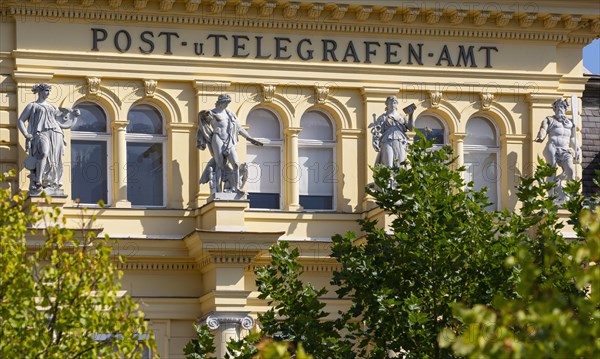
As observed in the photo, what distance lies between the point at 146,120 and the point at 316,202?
3.90 m

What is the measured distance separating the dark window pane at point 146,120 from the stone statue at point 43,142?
207 centimetres

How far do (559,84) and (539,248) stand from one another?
10.1 metres

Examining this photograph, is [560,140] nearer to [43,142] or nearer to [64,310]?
[43,142]

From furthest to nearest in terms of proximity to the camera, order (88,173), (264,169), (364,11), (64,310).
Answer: (264,169)
(364,11)
(88,173)
(64,310)

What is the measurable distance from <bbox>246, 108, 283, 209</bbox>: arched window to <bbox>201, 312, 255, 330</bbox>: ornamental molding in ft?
9.33

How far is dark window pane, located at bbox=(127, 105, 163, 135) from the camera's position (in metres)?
43.5

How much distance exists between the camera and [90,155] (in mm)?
43031

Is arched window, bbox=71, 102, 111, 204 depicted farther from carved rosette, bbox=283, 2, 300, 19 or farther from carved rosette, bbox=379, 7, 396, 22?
carved rosette, bbox=379, 7, 396, 22

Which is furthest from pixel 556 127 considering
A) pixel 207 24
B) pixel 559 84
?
pixel 207 24

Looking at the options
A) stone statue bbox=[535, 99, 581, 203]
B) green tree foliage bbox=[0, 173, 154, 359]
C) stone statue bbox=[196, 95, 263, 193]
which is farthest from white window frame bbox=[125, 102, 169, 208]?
green tree foliage bbox=[0, 173, 154, 359]

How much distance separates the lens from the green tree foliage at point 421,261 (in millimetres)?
35500

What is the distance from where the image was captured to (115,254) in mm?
41938

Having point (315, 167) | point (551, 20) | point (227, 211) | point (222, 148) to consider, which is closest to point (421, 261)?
point (227, 211)

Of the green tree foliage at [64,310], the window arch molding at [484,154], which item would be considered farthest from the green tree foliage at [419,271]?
the window arch molding at [484,154]
